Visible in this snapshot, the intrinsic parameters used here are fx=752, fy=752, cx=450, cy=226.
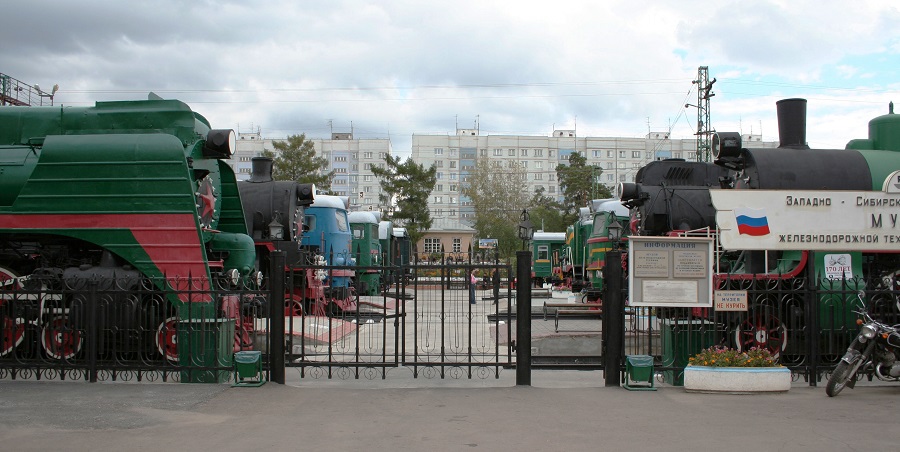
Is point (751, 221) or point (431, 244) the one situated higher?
point (751, 221)

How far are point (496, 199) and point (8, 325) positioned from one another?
185ft

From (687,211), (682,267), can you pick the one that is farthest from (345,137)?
(682,267)

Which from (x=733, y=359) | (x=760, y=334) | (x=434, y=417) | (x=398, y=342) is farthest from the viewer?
(x=398, y=342)

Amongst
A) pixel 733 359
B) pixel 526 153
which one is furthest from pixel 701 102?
pixel 526 153

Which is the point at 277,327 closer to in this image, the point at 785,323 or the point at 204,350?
the point at 204,350

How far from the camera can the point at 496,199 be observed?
66.4 m

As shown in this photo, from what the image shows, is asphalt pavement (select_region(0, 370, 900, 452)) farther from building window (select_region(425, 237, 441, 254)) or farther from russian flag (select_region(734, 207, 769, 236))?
building window (select_region(425, 237, 441, 254))

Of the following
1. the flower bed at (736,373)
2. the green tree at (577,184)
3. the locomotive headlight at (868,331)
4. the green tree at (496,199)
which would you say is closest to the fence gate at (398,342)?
the flower bed at (736,373)

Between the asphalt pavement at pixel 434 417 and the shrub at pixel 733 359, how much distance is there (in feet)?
1.37

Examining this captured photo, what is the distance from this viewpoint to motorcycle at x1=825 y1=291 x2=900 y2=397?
9031mm

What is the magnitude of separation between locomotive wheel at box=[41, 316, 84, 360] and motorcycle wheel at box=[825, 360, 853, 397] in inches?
387

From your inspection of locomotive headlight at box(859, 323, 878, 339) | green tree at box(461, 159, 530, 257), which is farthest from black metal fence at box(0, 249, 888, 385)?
green tree at box(461, 159, 530, 257)

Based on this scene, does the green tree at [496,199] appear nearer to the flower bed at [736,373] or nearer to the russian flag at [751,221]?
the russian flag at [751,221]

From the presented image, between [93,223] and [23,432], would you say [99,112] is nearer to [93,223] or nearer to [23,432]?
[93,223]
